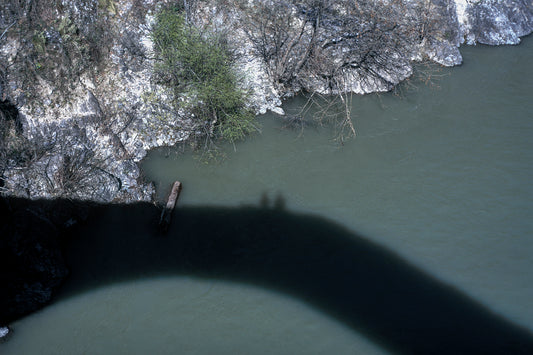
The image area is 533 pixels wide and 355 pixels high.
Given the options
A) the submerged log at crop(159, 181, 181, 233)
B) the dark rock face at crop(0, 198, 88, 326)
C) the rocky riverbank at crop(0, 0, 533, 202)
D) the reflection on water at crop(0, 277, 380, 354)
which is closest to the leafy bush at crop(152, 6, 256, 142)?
the rocky riverbank at crop(0, 0, 533, 202)

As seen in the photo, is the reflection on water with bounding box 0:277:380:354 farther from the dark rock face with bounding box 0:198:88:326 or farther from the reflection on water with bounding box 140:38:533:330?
the reflection on water with bounding box 140:38:533:330

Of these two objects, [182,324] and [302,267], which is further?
[302,267]

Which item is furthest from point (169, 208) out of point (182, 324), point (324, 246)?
point (324, 246)

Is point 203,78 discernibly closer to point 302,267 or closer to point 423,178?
point 302,267

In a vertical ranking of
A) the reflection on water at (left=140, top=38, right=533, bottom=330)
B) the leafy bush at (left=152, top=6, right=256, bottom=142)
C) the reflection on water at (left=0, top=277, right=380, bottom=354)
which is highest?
the leafy bush at (left=152, top=6, right=256, bottom=142)

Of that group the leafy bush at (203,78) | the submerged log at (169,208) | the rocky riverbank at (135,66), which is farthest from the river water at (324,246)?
the rocky riverbank at (135,66)

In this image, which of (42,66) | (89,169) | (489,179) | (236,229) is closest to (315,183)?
(236,229)
